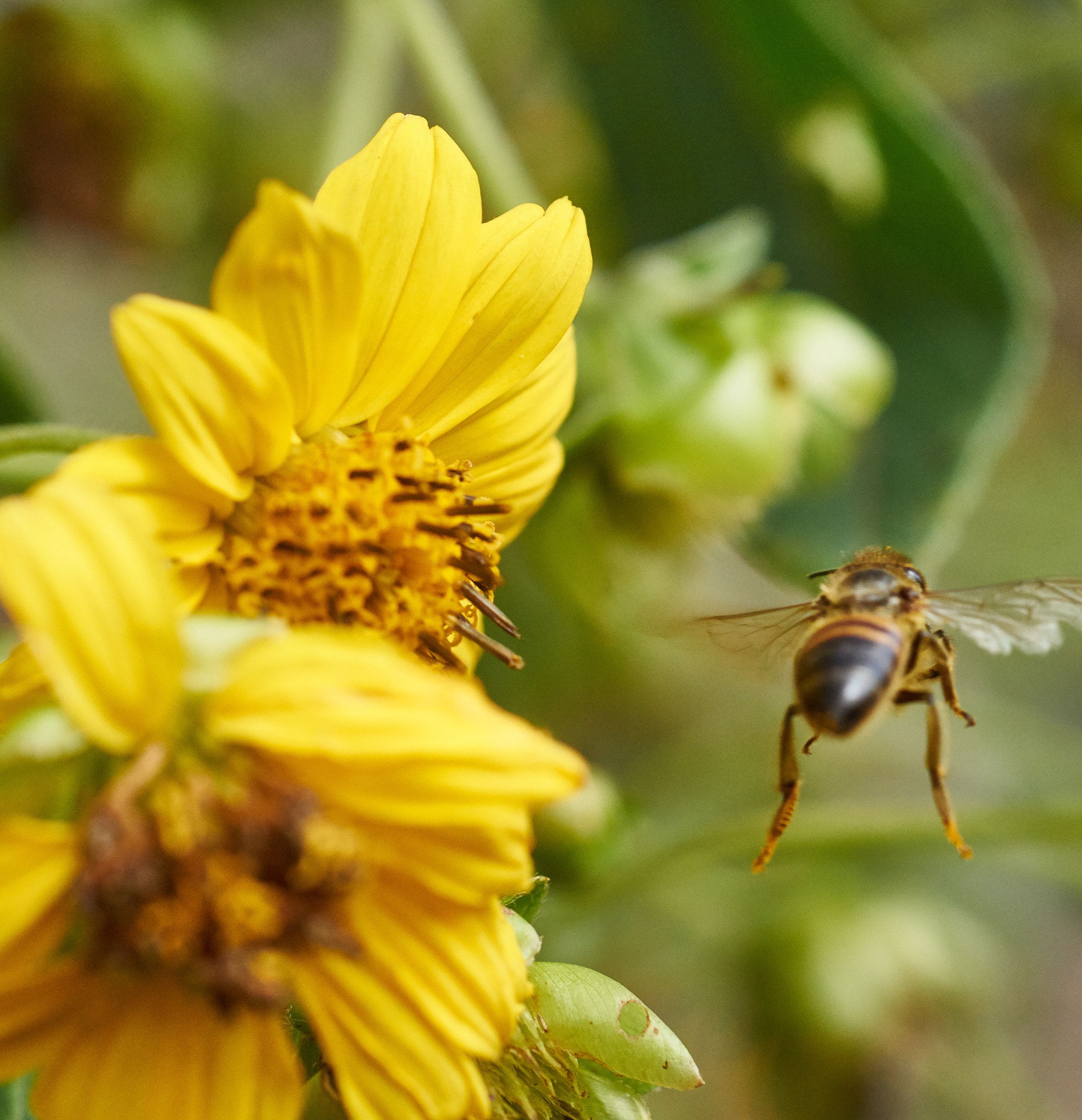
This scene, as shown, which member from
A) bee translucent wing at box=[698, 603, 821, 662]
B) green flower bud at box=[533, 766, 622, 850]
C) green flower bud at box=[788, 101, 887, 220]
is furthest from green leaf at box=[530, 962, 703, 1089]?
green flower bud at box=[788, 101, 887, 220]

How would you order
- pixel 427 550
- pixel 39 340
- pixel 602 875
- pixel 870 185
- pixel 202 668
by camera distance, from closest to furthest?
pixel 202 668 < pixel 427 550 < pixel 602 875 < pixel 870 185 < pixel 39 340

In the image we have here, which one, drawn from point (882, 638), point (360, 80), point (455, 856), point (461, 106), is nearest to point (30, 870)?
point (455, 856)

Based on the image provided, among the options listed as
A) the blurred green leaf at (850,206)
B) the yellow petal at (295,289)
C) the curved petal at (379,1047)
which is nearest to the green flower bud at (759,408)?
the blurred green leaf at (850,206)

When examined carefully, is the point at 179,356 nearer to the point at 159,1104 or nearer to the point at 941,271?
the point at 159,1104

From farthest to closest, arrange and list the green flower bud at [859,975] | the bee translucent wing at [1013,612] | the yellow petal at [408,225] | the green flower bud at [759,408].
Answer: the green flower bud at [859,975]
the green flower bud at [759,408]
the bee translucent wing at [1013,612]
the yellow petal at [408,225]

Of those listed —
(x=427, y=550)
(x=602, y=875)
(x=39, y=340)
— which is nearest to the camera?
(x=427, y=550)

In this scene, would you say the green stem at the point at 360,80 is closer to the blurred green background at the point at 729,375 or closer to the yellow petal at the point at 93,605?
the blurred green background at the point at 729,375

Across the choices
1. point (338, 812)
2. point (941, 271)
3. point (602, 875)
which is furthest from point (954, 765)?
point (338, 812)
